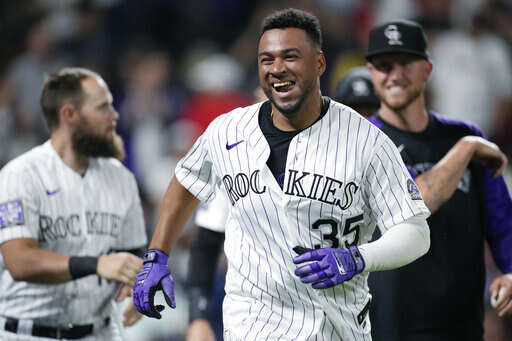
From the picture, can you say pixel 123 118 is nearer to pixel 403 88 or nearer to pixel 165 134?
pixel 165 134

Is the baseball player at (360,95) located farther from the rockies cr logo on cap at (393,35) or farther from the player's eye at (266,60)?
the player's eye at (266,60)

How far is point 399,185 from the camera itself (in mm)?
3123

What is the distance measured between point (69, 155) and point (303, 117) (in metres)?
1.78

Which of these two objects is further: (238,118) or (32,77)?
(32,77)

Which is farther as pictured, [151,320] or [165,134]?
[165,134]

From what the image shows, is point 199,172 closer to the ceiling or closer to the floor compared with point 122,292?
closer to the ceiling

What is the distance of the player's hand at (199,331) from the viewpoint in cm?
429

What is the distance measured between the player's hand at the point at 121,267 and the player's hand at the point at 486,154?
1.66 meters

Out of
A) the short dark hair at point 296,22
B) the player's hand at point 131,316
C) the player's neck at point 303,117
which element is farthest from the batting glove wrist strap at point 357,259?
the player's hand at point 131,316

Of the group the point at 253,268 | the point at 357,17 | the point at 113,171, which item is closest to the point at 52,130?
the point at 113,171

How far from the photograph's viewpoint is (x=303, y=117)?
322cm

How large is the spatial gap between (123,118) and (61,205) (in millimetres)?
4507

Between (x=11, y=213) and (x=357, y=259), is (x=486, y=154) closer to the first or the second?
(x=357, y=259)

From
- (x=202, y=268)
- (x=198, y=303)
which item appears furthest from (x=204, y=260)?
(x=198, y=303)
